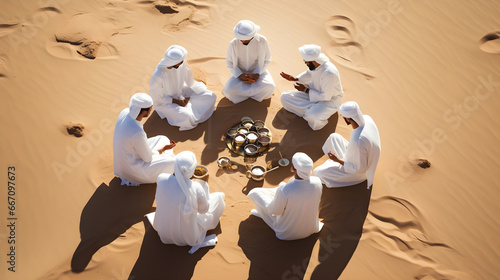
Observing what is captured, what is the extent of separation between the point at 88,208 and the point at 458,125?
6.81 metres

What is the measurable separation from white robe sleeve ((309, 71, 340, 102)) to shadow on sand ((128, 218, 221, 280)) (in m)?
3.39

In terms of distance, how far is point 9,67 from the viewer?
8523mm

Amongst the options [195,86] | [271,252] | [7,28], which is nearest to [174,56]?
[195,86]

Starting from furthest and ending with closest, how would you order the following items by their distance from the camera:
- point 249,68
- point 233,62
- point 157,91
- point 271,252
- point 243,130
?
1. point 249,68
2. point 233,62
3. point 243,130
4. point 157,91
5. point 271,252

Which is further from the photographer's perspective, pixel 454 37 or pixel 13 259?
pixel 454 37

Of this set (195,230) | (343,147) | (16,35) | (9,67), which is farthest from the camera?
(16,35)

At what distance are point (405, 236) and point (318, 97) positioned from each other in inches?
112

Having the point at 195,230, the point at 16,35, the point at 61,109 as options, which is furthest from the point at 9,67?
the point at 195,230

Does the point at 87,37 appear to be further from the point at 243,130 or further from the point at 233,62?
the point at 243,130

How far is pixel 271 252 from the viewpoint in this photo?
5.72 m

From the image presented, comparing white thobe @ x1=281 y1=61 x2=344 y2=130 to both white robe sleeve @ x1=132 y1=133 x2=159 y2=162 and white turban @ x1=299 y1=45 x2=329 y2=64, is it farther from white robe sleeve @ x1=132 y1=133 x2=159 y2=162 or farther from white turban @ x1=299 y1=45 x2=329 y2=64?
white robe sleeve @ x1=132 y1=133 x2=159 y2=162

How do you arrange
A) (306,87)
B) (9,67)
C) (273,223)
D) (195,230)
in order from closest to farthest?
(195,230) → (273,223) → (306,87) → (9,67)

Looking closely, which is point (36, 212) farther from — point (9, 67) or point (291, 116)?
point (291, 116)

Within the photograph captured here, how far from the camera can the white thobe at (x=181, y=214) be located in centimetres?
516
